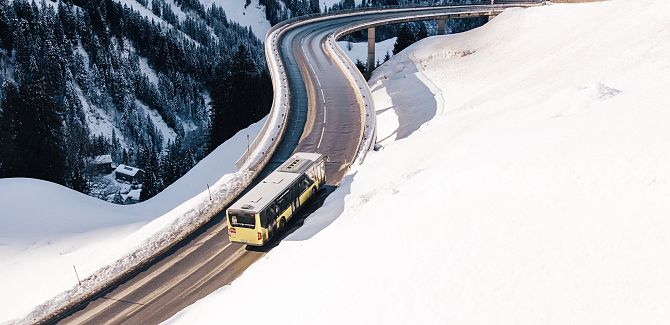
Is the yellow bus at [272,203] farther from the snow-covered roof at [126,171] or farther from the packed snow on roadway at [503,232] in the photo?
the snow-covered roof at [126,171]

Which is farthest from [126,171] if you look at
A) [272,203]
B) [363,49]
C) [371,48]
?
[363,49]

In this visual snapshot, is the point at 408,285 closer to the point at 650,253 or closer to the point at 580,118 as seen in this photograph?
the point at 650,253

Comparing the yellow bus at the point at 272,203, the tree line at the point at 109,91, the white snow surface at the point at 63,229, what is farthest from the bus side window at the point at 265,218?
the tree line at the point at 109,91

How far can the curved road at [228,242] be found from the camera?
2336cm

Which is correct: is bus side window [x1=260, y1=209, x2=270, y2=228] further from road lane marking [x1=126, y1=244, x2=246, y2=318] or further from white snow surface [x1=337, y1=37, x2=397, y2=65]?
white snow surface [x1=337, y1=37, x2=397, y2=65]

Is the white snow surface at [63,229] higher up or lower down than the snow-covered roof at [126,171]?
higher up

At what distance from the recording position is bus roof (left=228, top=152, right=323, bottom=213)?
1020 inches

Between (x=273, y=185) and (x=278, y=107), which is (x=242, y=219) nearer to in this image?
(x=273, y=185)

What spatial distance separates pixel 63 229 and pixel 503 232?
30566 millimetres

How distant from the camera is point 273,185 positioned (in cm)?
2803

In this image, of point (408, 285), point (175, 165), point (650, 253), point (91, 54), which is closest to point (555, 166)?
point (650, 253)

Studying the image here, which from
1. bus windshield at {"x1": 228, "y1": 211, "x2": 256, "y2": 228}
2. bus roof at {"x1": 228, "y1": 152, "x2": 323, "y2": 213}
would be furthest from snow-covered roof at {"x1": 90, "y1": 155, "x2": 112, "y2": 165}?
bus windshield at {"x1": 228, "y1": 211, "x2": 256, "y2": 228}

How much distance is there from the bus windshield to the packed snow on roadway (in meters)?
2.10

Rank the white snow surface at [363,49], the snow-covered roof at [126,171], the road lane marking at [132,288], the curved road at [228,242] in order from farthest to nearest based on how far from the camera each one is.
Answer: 1. the white snow surface at [363,49]
2. the snow-covered roof at [126,171]
3. the curved road at [228,242]
4. the road lane marking at [132,288]
